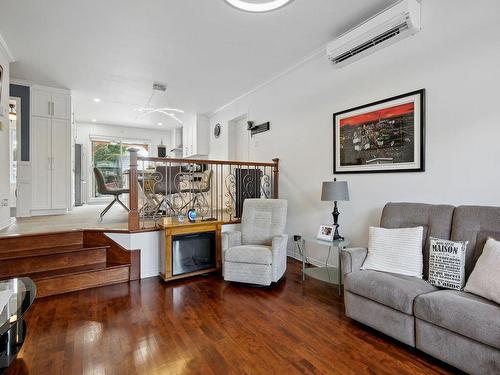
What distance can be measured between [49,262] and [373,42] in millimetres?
4344

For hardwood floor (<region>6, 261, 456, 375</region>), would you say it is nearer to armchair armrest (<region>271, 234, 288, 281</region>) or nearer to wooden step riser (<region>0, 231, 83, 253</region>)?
armchair armrest (<region>271, 234, 288, 281</region>)

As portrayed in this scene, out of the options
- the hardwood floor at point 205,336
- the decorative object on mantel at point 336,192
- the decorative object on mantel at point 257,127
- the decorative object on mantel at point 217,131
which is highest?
the decorative object on mantel at point 217,131

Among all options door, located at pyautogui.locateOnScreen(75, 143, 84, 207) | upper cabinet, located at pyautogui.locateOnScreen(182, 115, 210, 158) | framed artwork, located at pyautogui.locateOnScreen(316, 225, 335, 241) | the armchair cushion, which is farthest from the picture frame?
door, located at pyautogui.locateOnScreen(75, 143, 84, 207)

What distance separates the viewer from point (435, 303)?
65.1 inches

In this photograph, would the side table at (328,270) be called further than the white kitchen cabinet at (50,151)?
No

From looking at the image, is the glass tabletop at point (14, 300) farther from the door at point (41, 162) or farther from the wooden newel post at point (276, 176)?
the door at point (41, 162)

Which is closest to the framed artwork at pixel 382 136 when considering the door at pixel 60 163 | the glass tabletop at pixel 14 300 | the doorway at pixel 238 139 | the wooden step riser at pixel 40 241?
the doorway at pixel 238 139

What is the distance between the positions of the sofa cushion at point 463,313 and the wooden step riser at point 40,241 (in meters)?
3.76

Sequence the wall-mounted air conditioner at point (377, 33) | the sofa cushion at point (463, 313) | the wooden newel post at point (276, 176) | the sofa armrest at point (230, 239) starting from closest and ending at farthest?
Answer: the sofa cushion at point (463, 313) → the wall-mounted air conditioner at point (377, 33) → the sofa armrest at point (230, 239) → the wooden newel post at point (276, 176)

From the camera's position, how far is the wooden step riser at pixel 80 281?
8.86 ft

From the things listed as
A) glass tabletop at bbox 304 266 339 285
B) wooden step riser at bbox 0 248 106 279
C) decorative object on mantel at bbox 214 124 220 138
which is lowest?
glass tabletop at bbox 304 266 339 285

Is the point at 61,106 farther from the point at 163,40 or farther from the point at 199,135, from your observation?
→ the point at 163,40

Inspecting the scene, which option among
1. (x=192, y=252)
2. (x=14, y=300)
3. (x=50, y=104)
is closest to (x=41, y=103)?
(x=50, y=104)

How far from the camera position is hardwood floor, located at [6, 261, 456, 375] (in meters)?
1.66
